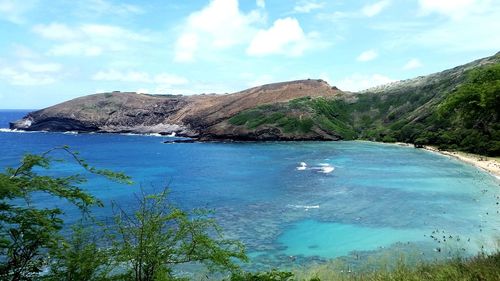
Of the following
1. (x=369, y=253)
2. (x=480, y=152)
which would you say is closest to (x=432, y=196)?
(x=369, y=253)

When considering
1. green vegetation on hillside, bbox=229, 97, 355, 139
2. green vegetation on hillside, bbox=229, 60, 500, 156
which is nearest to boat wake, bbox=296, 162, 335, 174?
green vegetation on hillside, bbox=229, 60, 500, 156

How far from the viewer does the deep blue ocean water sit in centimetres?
4147

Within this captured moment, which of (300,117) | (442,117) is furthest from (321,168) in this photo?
(300,117)

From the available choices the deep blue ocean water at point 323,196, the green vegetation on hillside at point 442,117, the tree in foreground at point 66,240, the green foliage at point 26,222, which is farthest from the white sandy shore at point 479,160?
the green foliage at point 26,222

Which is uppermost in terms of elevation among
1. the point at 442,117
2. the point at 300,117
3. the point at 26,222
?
the point at 300,117

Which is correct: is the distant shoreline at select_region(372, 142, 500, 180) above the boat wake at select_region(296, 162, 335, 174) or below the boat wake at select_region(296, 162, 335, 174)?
above

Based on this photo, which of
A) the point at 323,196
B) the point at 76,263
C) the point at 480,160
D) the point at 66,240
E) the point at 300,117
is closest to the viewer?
the point at 76,263

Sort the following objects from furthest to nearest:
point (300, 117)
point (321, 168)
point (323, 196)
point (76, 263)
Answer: point (300, 117) → point (321, 168) → point (323, 196) → point (76, 263)

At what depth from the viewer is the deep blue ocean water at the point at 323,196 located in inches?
1633

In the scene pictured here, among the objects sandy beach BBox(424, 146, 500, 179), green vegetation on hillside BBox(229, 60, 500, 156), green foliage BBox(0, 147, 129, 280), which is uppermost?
green vegetation on hillside BBox(229, 60, 500, 156)

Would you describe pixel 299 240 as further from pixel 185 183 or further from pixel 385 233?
pixel 185 183

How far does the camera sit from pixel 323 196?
211ft

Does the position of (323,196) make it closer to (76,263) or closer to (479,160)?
(479,160)

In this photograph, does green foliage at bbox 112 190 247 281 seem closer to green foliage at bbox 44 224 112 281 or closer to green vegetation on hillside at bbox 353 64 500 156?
green foliage at bbox 44 224 112 281
